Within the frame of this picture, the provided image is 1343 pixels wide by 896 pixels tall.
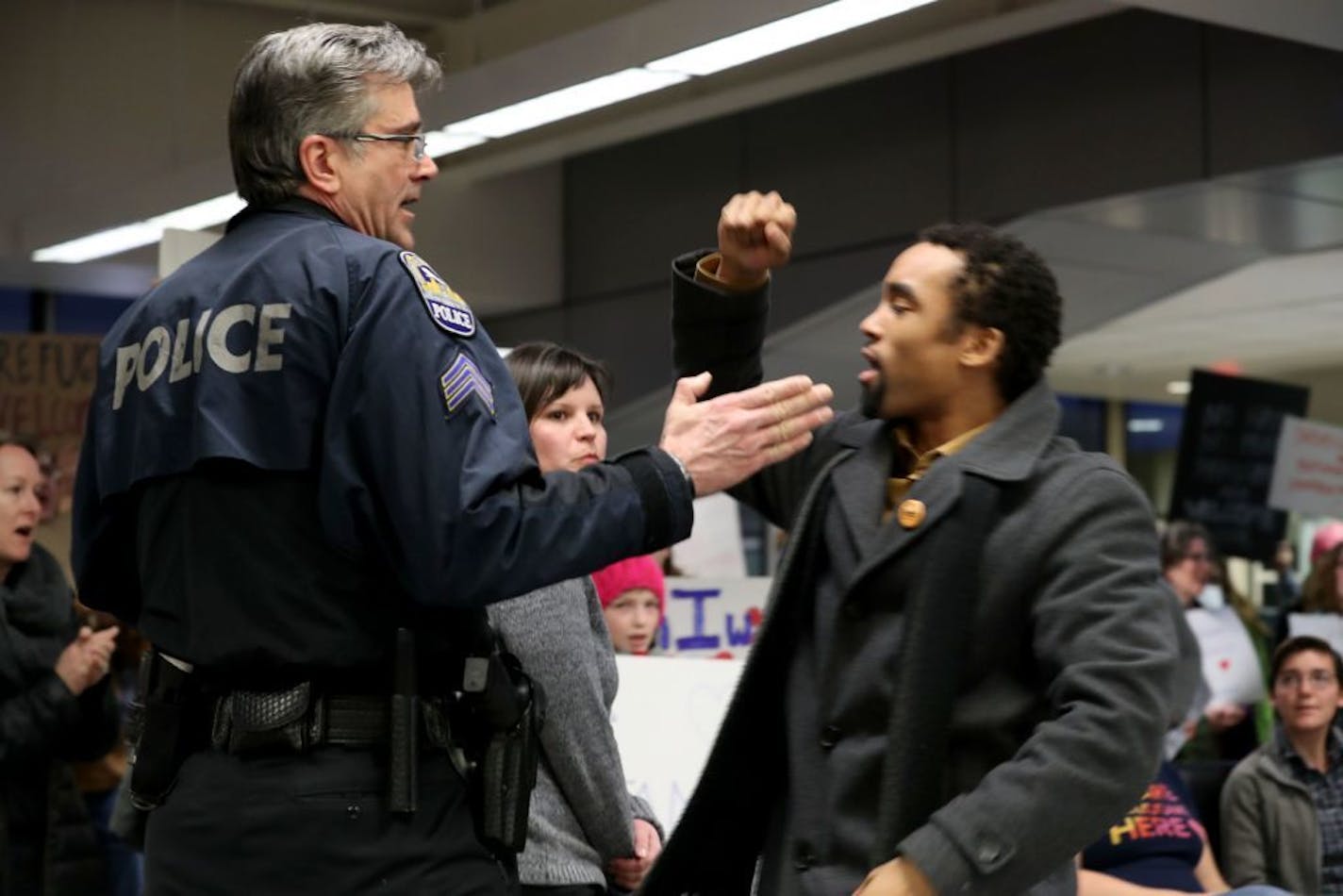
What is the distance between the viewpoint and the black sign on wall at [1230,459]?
838 centimetres

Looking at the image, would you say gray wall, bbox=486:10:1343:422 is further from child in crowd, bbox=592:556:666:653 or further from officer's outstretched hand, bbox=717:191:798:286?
officer's outstretched hand, bbox=717:191:798:286

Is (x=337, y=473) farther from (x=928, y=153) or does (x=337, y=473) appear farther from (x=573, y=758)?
(x=928, y=153)

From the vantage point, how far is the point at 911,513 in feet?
6.55

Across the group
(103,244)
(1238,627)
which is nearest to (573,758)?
(1238,627)

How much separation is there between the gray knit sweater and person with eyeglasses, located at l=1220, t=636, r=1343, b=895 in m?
3.15

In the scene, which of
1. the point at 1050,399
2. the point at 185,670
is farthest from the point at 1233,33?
the point at 185,670

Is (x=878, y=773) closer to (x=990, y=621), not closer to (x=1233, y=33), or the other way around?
(x=990, y=621)

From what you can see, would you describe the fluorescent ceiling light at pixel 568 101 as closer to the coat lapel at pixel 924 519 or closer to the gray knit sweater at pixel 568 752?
the gray knit sweater at pixel 568 752

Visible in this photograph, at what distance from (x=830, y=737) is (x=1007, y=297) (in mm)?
528

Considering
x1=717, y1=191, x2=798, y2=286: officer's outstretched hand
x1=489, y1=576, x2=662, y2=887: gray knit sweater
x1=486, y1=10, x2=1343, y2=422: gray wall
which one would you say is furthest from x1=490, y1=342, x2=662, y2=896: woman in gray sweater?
x1=486, y1=10, x2=1343, y2=422: gray wall

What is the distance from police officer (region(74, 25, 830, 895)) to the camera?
198 cm

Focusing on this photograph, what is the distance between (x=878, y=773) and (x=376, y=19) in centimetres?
816

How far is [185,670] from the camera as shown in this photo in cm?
210

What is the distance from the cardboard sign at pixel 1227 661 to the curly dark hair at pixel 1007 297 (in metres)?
5.18
